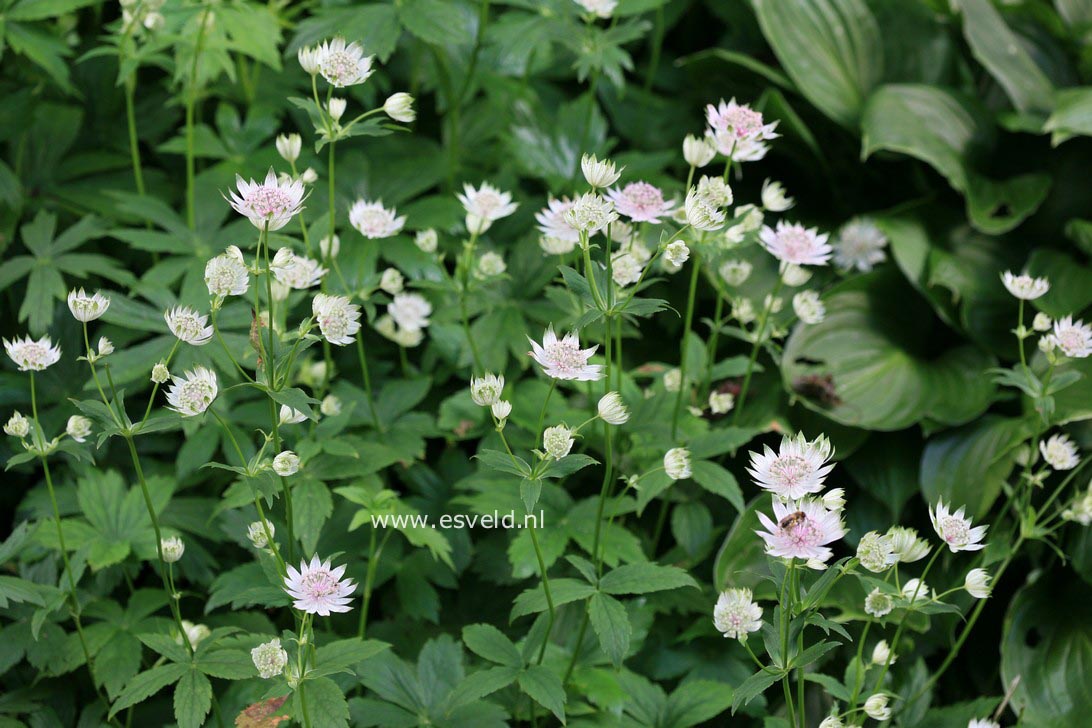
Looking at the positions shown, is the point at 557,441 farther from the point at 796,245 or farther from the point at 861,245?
the point at 861,245

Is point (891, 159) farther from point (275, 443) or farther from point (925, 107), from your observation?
point (275, 443)

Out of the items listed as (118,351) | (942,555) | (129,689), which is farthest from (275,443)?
(942,555)

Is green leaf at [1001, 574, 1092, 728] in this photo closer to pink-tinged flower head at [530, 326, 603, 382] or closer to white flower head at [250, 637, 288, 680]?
pink-tinged flower head at [530, 326, 603, 382]

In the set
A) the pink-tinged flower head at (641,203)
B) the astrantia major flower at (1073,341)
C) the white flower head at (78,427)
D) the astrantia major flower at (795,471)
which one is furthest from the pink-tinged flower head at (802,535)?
the white flower head at (78,427)

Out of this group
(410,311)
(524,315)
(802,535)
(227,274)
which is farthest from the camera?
(524,315)

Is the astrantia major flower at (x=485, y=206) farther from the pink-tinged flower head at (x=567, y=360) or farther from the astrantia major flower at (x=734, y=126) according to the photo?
the pink-tinged flower head at (x=567, y=360)

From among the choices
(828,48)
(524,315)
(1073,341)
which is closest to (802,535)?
(1073,341)
